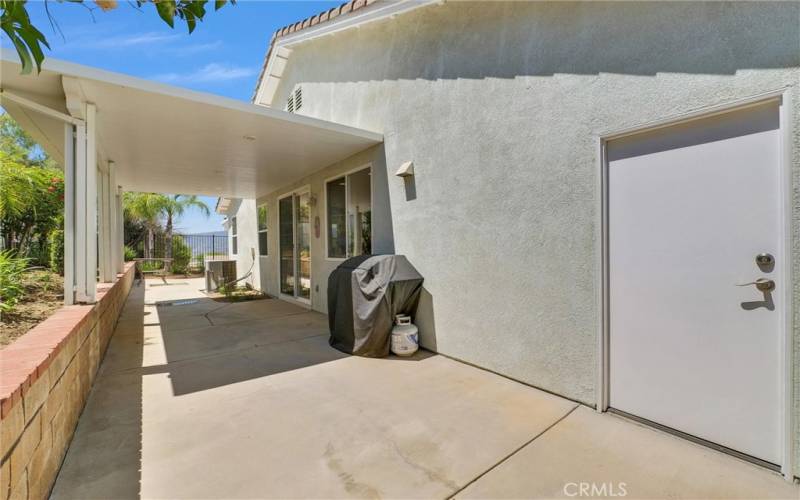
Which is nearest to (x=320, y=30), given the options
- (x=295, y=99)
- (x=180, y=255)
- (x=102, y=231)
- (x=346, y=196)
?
(x=295, y=99)

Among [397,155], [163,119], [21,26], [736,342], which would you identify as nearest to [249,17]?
[163,119]

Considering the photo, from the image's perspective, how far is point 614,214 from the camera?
2918mm

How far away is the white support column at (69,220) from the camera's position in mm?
3471

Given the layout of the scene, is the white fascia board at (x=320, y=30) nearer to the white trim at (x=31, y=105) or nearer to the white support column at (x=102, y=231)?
the white trim at (x=31, y=105)

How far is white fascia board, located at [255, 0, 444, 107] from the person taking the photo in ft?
15.8

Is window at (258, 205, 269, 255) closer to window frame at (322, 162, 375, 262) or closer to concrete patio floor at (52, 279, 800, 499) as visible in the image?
window frame at (322, 162, 375, 262)

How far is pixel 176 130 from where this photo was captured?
464 centimetres

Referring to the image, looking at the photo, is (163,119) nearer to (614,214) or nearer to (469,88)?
(469,88)

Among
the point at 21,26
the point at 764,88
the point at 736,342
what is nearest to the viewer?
the point at 21,26

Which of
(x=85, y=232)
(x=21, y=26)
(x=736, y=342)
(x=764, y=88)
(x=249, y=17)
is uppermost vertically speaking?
(x=249, y=17)

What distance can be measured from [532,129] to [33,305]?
200 inches

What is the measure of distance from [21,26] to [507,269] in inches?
137

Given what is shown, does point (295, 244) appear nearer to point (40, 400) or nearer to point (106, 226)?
point (106, 226)

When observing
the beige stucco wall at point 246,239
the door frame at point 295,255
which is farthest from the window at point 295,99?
the beige stucco wall at point 246,239
